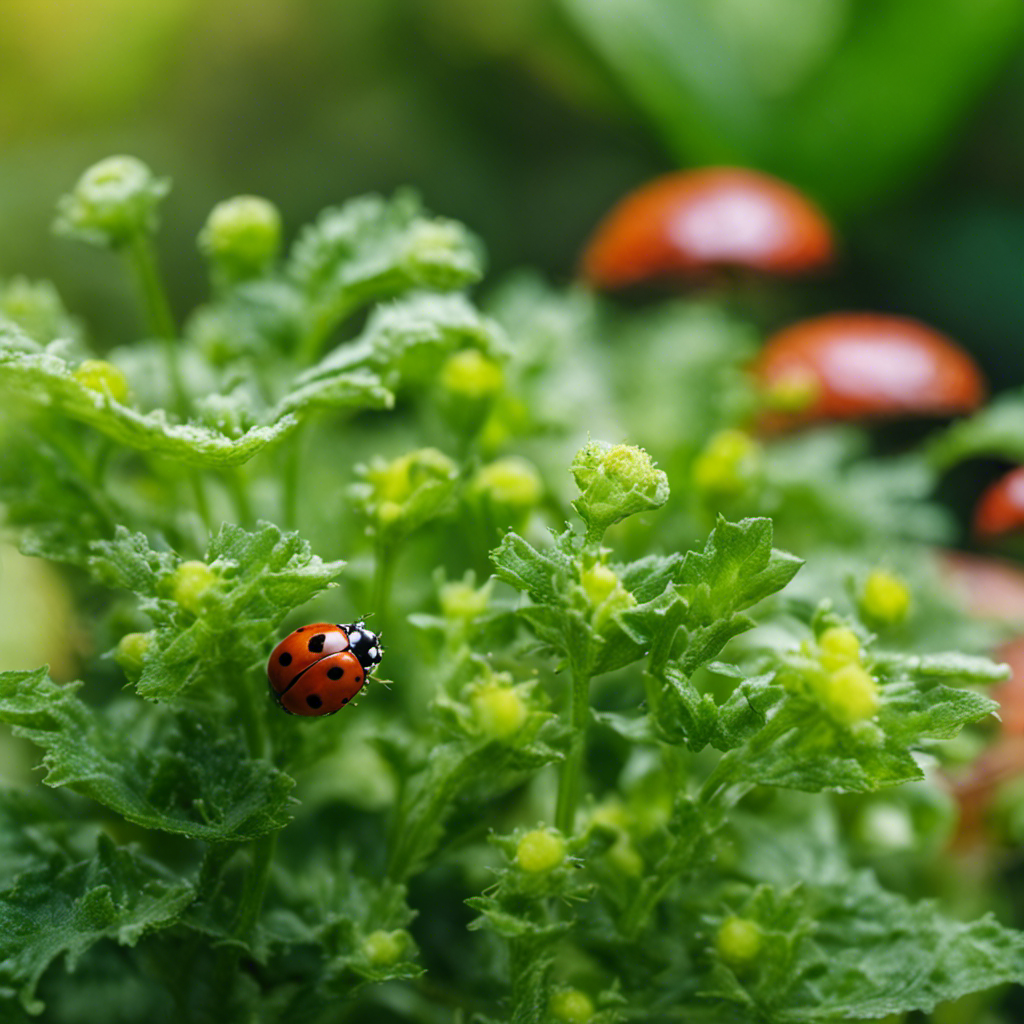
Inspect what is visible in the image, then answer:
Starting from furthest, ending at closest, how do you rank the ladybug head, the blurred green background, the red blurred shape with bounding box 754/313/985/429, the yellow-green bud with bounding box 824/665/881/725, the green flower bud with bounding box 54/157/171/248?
the blurred green background
the red blurred shape with bounding box 754/313/985/429
the green flower bud with bounding box 54/157/171/248
the ladybug head
the yellow-green bud with bounding box 824/665/881/725

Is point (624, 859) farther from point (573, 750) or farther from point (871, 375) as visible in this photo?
point (871, 375)

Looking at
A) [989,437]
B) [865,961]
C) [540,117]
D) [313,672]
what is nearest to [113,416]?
[313,672]

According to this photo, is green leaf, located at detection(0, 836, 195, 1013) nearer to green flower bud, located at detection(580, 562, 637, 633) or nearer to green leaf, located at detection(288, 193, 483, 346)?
green flower bud, located at detection(580, 562, 637, 633)

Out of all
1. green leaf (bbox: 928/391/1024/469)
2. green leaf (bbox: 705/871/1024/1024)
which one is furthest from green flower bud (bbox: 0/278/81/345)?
green leaf (bbox: 928/391/1024/469)

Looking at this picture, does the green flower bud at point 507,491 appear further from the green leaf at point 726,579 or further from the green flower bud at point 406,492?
the green leaf at point 726,579

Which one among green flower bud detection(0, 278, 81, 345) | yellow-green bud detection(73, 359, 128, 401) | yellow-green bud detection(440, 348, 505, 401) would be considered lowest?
yellow-green bud detection(73, 359, 128, 401)

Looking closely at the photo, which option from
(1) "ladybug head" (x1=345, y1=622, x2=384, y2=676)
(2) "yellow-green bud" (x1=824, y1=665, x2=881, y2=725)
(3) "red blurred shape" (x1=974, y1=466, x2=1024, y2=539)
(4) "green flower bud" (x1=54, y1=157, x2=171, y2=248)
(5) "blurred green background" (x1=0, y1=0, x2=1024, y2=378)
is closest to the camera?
(2) "yellow-green bud" (x1=824, y1=665, x2=881, y2=725)

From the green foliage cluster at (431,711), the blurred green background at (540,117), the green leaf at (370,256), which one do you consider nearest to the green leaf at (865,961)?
the green foliage cluster at (431,711)

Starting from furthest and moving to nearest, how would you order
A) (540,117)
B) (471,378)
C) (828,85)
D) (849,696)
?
(540,117) < (828,85) < (471,378) < (849,696)
